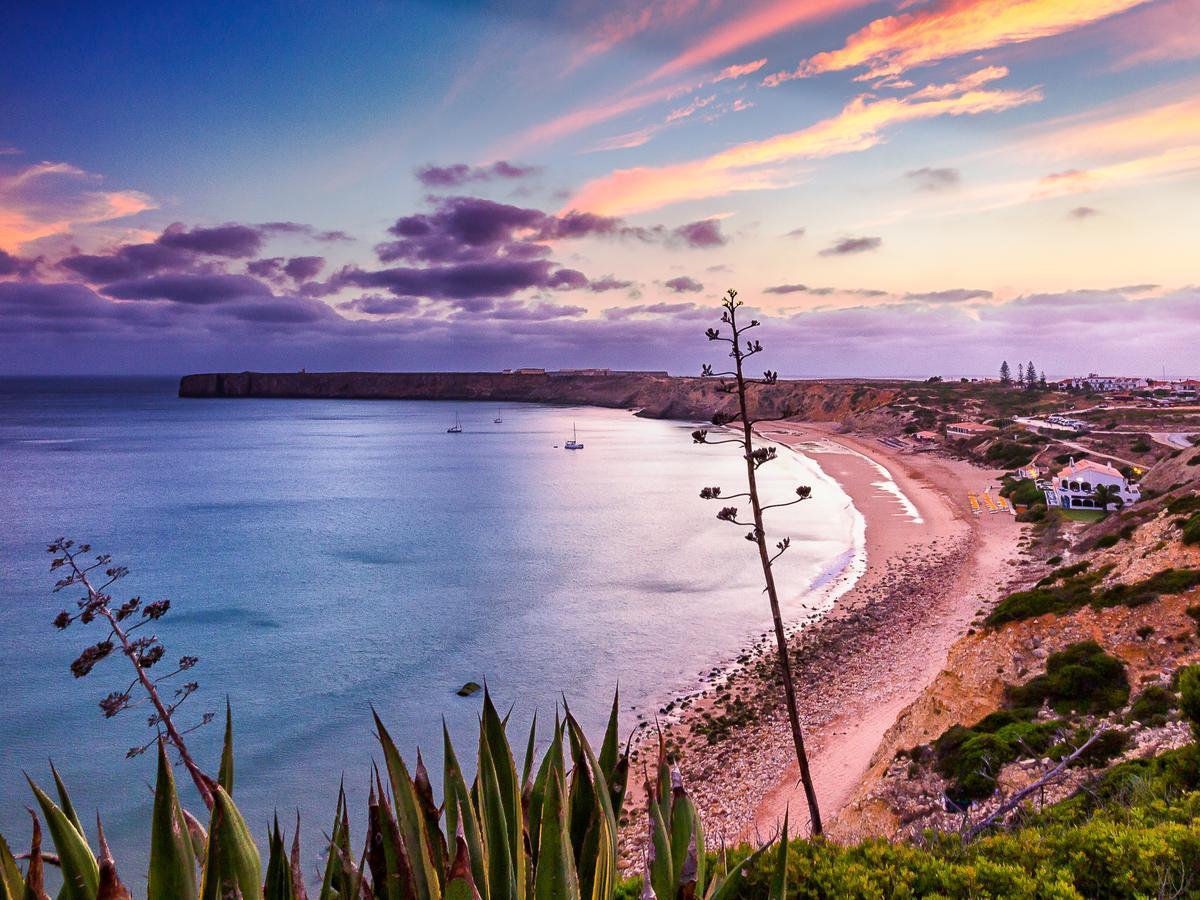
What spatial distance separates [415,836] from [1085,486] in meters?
41.6

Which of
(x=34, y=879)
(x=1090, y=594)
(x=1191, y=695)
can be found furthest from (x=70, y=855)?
(x=1090, y=594)

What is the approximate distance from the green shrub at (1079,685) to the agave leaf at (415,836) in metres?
12.2

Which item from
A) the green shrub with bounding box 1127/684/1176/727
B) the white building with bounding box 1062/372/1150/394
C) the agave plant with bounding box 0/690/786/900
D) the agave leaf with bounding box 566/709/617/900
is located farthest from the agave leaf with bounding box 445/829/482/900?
the white building with bounding box 1062/372/1150/394

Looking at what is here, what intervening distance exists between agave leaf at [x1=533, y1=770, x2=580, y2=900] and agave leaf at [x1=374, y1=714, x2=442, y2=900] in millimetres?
331

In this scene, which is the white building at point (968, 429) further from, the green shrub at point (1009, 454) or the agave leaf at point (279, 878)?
the agave leaf at point (279, 878)

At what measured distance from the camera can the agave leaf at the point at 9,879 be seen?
1.83 m

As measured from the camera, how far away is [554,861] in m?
2.16

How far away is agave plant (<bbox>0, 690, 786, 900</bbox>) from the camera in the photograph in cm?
176

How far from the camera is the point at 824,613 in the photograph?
81.8 ft

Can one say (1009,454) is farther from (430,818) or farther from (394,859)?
(394,859)

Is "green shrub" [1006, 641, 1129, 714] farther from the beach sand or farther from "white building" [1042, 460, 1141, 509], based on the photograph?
"white building" [1042, 460, 1141, 509]

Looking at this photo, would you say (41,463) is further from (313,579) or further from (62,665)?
(62,665)

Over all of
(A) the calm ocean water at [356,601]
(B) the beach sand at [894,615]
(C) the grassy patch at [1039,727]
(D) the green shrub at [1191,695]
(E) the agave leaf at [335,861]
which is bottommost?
(A) the calm ocean water at [356,601]

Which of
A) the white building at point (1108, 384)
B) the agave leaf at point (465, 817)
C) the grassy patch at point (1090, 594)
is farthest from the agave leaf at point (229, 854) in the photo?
the white building at point (1108, 384)
